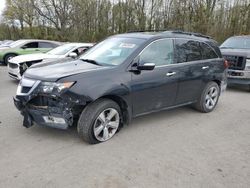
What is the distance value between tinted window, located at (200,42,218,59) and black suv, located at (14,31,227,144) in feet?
0.08

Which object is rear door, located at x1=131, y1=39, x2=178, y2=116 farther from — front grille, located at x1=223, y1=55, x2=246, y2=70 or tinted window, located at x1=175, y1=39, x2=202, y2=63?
front grille, located at x1=223, y1=55, x2=246, y2=70

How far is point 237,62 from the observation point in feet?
25.8

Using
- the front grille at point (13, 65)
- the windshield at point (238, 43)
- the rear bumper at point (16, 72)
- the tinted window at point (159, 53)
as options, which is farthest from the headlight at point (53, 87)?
the windshield at point (238, 43)

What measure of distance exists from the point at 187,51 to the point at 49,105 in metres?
2.96

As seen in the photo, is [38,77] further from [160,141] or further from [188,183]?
[188,183]

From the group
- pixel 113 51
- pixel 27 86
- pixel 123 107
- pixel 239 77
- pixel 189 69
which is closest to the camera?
pixel 27 86

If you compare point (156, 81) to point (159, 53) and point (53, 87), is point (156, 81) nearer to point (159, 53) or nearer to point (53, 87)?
point (159, 53)

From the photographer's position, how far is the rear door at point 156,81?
420cm

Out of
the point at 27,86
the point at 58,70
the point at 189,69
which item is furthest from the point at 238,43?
the point at 27,86

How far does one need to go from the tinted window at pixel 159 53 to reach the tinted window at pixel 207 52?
108cm

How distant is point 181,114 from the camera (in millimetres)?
5461

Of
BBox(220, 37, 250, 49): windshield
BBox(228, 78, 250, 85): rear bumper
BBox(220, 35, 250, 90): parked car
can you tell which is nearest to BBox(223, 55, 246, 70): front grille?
BBox(220, 35, 250, 90): parked car

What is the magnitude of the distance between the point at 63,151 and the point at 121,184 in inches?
44.5

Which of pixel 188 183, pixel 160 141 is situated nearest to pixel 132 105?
pixel 160 141
